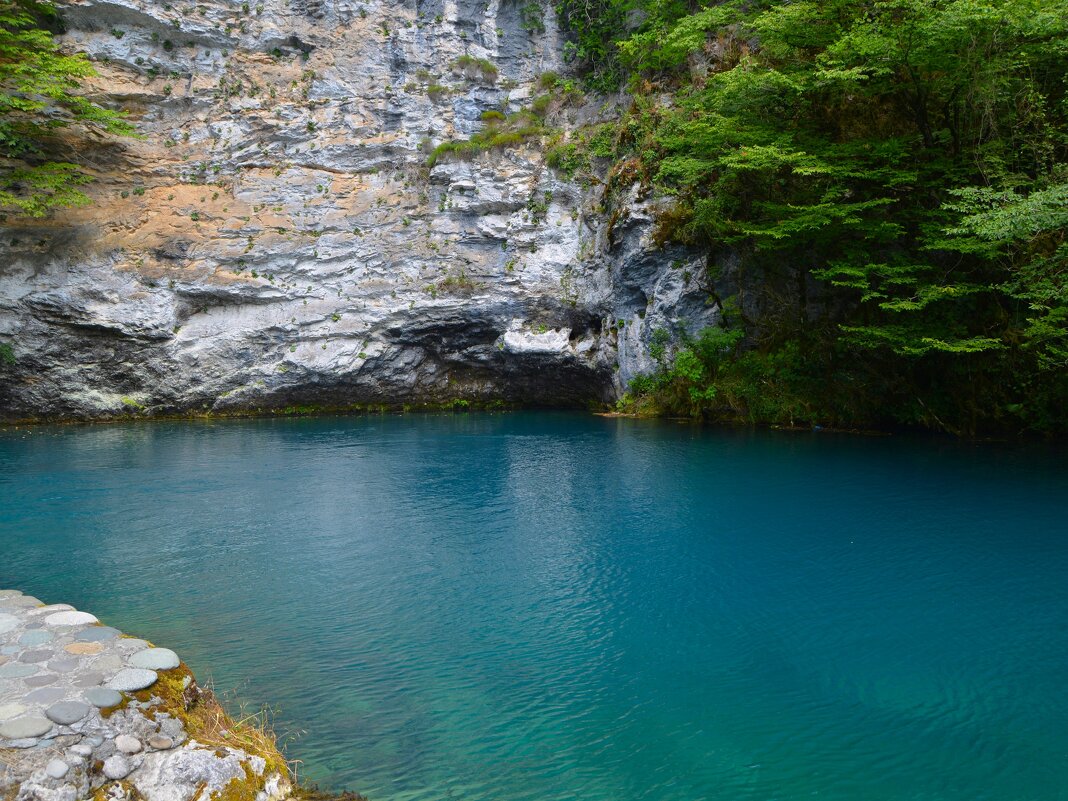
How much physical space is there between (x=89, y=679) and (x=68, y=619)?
1172 millimetres

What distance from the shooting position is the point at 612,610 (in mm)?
7117

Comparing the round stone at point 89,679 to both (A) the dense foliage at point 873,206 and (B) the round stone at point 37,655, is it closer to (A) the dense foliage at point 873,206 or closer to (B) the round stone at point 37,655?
(B) the round stone at point 37,655

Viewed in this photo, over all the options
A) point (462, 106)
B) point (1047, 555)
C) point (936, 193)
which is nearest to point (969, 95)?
point (936, 193)

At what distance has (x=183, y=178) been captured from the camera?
2548cm

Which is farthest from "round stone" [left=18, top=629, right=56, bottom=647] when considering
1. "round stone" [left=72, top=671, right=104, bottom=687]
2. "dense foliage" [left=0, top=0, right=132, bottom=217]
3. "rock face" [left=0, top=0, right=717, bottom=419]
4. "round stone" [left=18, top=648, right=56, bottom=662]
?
"dense foliage" [left=0, top=0, right=132, bottom=217]

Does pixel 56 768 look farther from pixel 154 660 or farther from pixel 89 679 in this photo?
pixel 154 660

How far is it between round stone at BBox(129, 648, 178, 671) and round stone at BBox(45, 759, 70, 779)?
874 millimetres

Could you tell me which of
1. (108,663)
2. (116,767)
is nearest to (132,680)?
(108,663)

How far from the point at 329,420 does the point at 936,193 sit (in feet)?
59.7

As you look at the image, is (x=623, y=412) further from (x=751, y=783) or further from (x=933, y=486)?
(x=751, y=783)

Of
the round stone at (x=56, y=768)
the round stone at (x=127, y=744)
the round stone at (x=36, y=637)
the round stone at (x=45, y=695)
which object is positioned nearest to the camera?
the round stone at (x=56, y=768)

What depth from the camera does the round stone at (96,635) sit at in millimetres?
4785

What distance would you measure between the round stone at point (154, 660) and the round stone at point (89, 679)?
0.64 ft

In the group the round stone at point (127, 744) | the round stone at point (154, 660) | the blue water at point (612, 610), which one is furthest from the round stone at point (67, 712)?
A: the blue water at point (612, 610)
